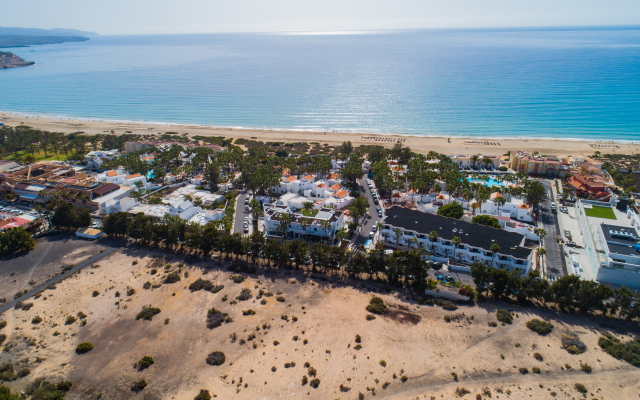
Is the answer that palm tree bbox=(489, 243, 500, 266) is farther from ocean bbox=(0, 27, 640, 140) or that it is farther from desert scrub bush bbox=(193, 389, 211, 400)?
ocean bbox=(0, 27, 640, 140)

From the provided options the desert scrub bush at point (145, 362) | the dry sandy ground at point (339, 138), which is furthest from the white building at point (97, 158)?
the desert scrub bush at point (145, 362)

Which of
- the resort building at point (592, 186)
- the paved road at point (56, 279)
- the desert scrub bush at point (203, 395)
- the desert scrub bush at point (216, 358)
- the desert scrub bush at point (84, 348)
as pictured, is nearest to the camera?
the desert scrub bush at point (203, 395)

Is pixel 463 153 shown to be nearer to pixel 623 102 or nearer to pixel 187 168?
pixel 187 168

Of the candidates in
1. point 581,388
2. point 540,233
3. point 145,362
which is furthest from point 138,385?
point 540,233

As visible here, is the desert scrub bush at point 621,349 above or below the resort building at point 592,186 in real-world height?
below

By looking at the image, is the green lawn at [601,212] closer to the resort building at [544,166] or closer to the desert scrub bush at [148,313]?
the resort building at [544,166]

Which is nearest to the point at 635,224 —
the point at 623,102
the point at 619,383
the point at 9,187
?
the point at 619,383

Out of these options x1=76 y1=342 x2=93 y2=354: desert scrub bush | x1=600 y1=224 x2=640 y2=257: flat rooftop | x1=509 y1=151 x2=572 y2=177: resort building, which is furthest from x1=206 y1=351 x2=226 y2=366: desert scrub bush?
x1=509 y1=151 x2=572 y2=177: resort building
